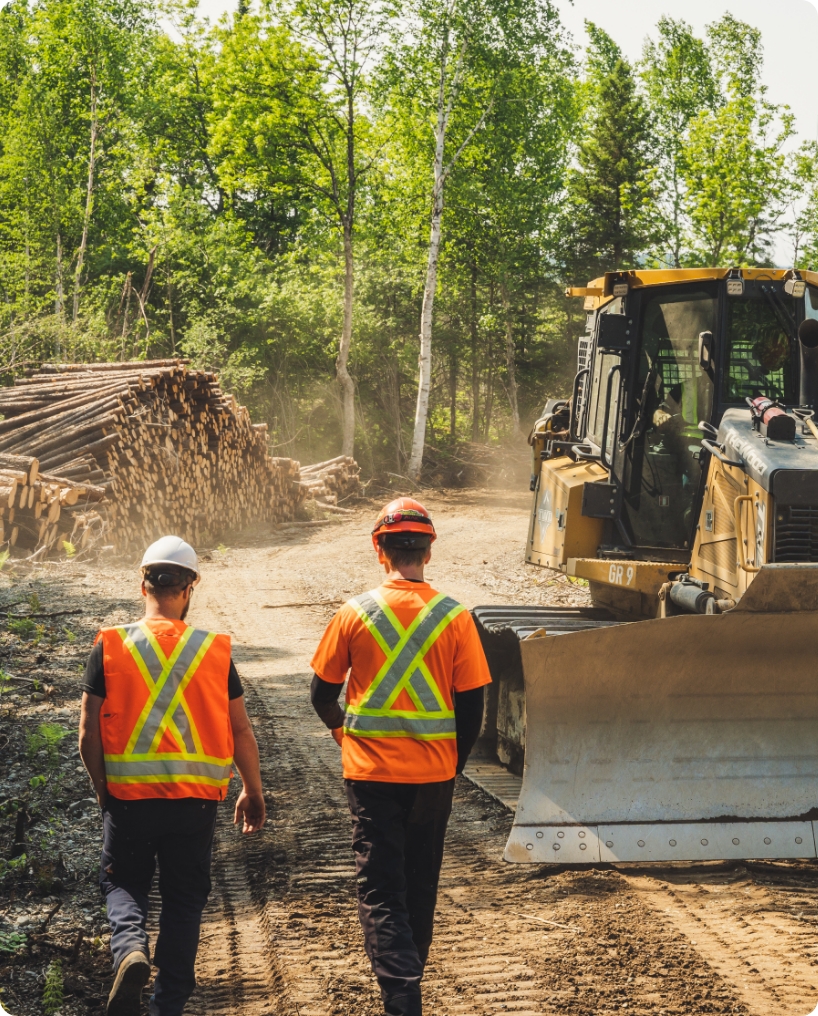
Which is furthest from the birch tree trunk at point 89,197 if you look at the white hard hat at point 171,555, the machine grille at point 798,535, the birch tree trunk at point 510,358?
the white hard hat at point 171,555

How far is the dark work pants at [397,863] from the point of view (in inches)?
135

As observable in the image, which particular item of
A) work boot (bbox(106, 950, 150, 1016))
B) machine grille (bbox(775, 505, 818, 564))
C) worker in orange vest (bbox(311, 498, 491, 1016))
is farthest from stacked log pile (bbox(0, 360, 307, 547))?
work boot (bbox(106, 950, 150, 1016))

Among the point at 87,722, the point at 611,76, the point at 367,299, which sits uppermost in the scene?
the point at 611,76

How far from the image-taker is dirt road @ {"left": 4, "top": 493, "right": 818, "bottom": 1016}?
3.76 m

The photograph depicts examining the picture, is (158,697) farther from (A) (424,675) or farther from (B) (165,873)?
(A) (424,675)

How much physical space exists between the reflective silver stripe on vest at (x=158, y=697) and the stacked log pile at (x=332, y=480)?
16.8 meters

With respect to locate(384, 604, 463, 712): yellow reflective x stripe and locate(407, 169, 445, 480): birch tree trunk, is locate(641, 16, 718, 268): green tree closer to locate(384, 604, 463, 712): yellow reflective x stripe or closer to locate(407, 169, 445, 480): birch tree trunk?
locate(407, 169, 445, 480): birch tree trunk

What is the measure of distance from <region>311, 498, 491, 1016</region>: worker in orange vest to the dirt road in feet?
1.61

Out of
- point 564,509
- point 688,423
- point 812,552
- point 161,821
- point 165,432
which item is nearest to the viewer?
point 161,821

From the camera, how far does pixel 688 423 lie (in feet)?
22.8

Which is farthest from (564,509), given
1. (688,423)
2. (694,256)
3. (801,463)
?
(694,256)

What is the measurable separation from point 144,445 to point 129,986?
509 inches

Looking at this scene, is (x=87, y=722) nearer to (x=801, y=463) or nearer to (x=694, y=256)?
(x=801, y=463)

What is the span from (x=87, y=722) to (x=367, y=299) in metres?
26.5
